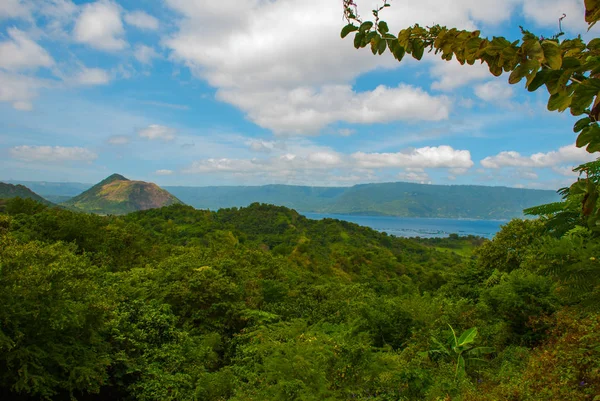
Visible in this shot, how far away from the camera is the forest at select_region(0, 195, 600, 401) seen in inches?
192

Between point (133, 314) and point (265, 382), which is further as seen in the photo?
point (133, 314)

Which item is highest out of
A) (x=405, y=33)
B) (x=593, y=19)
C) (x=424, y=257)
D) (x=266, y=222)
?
(x=405, y=33)

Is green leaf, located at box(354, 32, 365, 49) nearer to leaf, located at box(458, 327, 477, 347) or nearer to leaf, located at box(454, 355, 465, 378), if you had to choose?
leaf, located at box(454, 355, 465, 378)

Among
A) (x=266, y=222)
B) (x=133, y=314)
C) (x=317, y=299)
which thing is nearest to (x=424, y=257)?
(x=266, y=222)

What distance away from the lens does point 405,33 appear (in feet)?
5.26

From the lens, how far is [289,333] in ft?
31.9

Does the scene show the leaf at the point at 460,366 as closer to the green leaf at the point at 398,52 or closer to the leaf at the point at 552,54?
the green leaf at the point at 398,52

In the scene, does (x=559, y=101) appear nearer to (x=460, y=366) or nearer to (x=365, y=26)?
(x=365, y=26)

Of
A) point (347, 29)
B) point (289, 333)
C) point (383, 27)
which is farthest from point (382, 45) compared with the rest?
point (289, 333)

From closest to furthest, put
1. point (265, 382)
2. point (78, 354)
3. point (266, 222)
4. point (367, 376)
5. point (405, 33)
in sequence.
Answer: point (405, 33)
point (265, 382)
point (367, 376)
point (78, 354)
point (266, 222)

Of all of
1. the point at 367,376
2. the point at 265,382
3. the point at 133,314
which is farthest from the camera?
the point at 133,314

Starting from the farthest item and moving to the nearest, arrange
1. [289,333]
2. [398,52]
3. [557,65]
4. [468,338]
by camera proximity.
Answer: [468,338]
[289,333]
[398,52]
[557,65]

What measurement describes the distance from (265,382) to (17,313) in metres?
5.89

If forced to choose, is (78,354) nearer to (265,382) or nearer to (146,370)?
(146,370)
